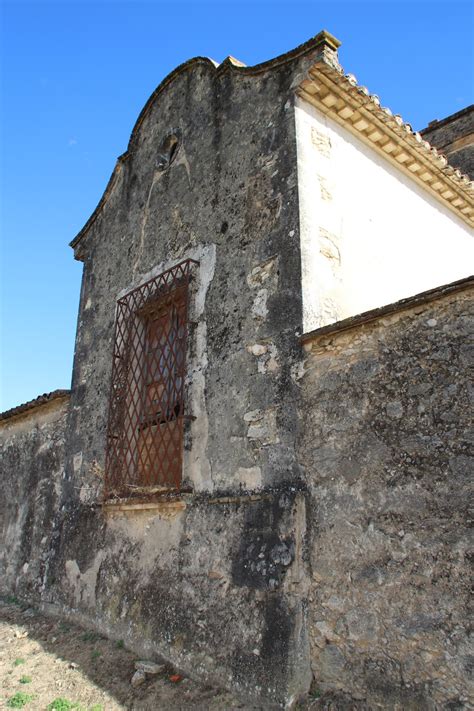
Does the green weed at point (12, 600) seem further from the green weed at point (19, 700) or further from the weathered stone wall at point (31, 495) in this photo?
the green weed at point (19, 700)

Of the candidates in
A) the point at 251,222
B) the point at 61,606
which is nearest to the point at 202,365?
the point at 251,222

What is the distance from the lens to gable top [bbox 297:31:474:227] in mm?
4836

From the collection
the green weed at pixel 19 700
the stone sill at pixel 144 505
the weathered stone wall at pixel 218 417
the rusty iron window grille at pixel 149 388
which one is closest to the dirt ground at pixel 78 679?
the green weed at pixel 19 700

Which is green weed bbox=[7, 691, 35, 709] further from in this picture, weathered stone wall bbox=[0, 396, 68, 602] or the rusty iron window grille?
weathered stone wall bbox=[0, 396, 68, 602]

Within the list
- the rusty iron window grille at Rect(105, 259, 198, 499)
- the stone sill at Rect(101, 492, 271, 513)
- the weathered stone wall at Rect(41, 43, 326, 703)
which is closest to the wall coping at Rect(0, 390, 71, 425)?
the weathered stone wall at Rect(41, 43, 326, 703)

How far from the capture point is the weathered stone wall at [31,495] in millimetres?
7062

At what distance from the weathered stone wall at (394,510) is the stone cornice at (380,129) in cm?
237

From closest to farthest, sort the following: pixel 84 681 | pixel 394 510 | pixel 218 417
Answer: pixel 394 510
pixel 84 681
pixel 218 417

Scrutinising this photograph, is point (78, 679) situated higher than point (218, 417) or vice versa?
point (218, 417)

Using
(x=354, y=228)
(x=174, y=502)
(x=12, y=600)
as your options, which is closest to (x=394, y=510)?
(x=174, y=502)

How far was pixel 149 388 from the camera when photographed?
6008mm

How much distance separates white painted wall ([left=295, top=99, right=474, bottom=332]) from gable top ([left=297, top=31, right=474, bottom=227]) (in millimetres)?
91

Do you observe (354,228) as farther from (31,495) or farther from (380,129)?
(31,495)

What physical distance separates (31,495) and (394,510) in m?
5.73
